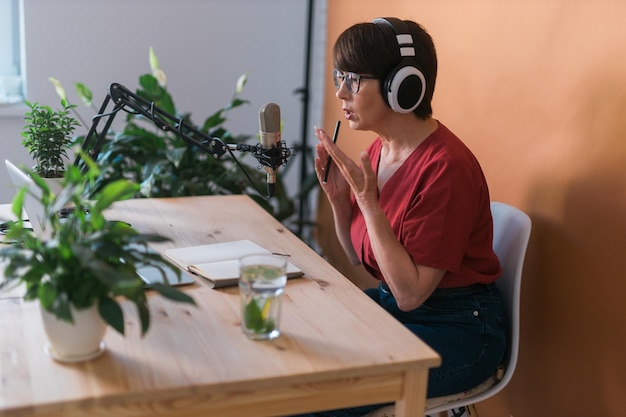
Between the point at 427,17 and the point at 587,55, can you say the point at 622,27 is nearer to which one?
the point at 587,55

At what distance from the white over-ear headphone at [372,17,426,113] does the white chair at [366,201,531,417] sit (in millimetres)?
364

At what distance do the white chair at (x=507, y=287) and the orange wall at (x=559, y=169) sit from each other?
132 mm

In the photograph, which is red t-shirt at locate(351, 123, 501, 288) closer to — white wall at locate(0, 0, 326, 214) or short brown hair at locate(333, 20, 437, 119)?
short brown hair at locate(333, 20, 437, 119)

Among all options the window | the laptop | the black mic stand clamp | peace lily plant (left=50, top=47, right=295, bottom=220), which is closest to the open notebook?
the laptop

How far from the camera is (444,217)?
1736 mm

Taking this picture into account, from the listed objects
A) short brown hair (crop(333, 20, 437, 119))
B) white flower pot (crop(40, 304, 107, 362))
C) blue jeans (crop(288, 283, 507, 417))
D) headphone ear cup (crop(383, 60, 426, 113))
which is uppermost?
short brown hair (crop(333, 20, 437, 119))

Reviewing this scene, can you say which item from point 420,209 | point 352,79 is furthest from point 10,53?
point 420,209

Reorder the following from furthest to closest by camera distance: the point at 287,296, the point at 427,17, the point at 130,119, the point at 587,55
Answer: the point at 130,119 → the point at 427,17 → the point at 587,55 → the point at 287,296

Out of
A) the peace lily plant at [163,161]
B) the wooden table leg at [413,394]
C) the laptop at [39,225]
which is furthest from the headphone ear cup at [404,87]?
the peace lily plant at [163,161]

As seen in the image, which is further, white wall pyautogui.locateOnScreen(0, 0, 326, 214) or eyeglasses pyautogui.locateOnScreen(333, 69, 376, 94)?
white wall pyautogui.locateOnScreen(0, 0, 326, 214)

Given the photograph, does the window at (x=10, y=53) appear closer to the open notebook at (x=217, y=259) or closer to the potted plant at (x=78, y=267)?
the open notebook at (x=217, y=259)

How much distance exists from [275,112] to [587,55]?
76 cm

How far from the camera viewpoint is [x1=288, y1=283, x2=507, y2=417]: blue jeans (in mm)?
1733

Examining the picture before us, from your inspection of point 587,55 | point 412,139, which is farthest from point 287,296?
point 587,55
